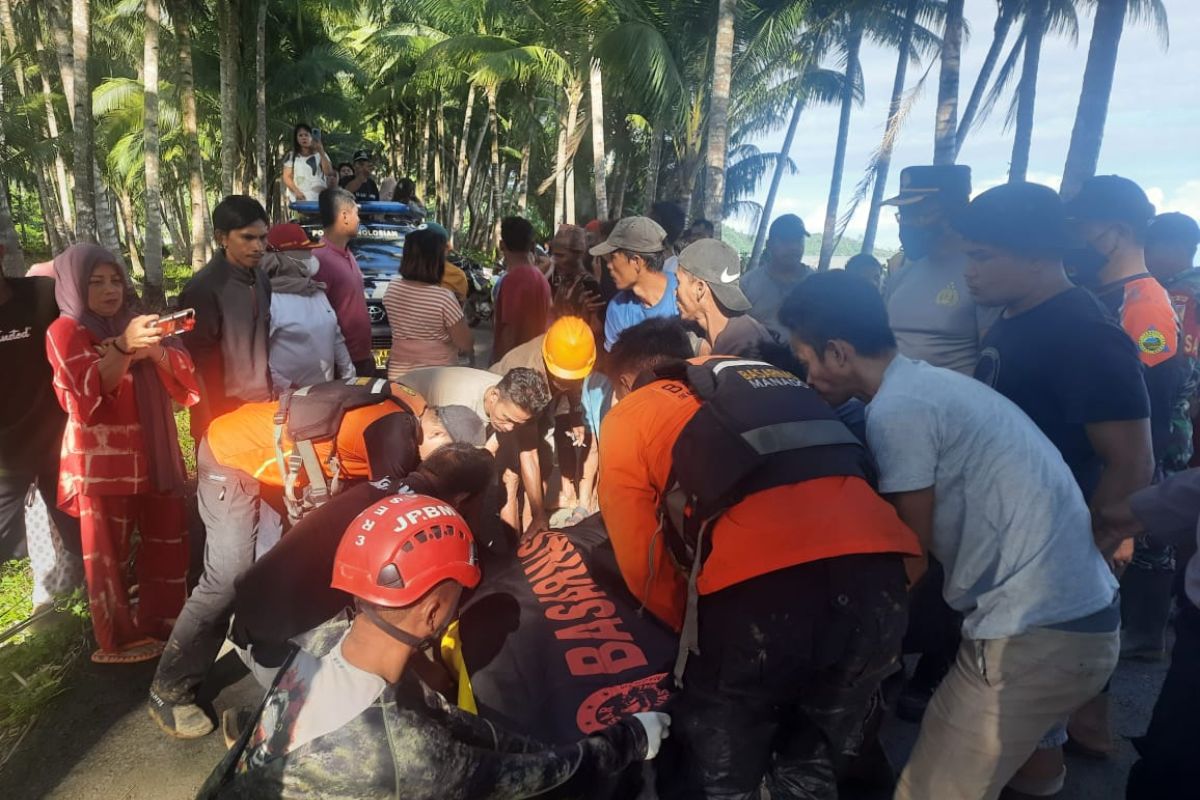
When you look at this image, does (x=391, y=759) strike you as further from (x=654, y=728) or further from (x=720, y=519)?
(x=720, y=519)

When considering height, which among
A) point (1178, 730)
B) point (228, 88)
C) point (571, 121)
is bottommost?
point (1178, 730)

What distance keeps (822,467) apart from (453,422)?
63.9 inches

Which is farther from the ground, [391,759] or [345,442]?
[345,442]

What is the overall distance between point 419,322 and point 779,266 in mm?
2712

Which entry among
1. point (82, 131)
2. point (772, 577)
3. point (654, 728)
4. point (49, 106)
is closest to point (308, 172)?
point (82, 131)

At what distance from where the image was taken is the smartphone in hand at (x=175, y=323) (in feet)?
9.46

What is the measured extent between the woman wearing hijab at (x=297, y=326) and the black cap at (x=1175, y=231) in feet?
16.3

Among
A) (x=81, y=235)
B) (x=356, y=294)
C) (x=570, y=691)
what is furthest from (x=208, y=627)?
(x=81, y=235)

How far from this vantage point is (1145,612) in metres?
3.48

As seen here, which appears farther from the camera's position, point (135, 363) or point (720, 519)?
point (135, 363)

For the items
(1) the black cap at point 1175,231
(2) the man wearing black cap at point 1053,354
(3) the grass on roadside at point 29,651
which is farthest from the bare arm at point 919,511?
(1) the black cap at point 1175,231

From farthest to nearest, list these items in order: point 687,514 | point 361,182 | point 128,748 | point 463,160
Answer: point 463,160, point 361,182, point 128,748, point 687,514

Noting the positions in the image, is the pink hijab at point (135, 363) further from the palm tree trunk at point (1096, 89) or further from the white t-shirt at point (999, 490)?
the palm tree trunk at point (1096, 89)

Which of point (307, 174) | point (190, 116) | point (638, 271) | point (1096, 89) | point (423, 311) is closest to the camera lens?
point (638, 271)
